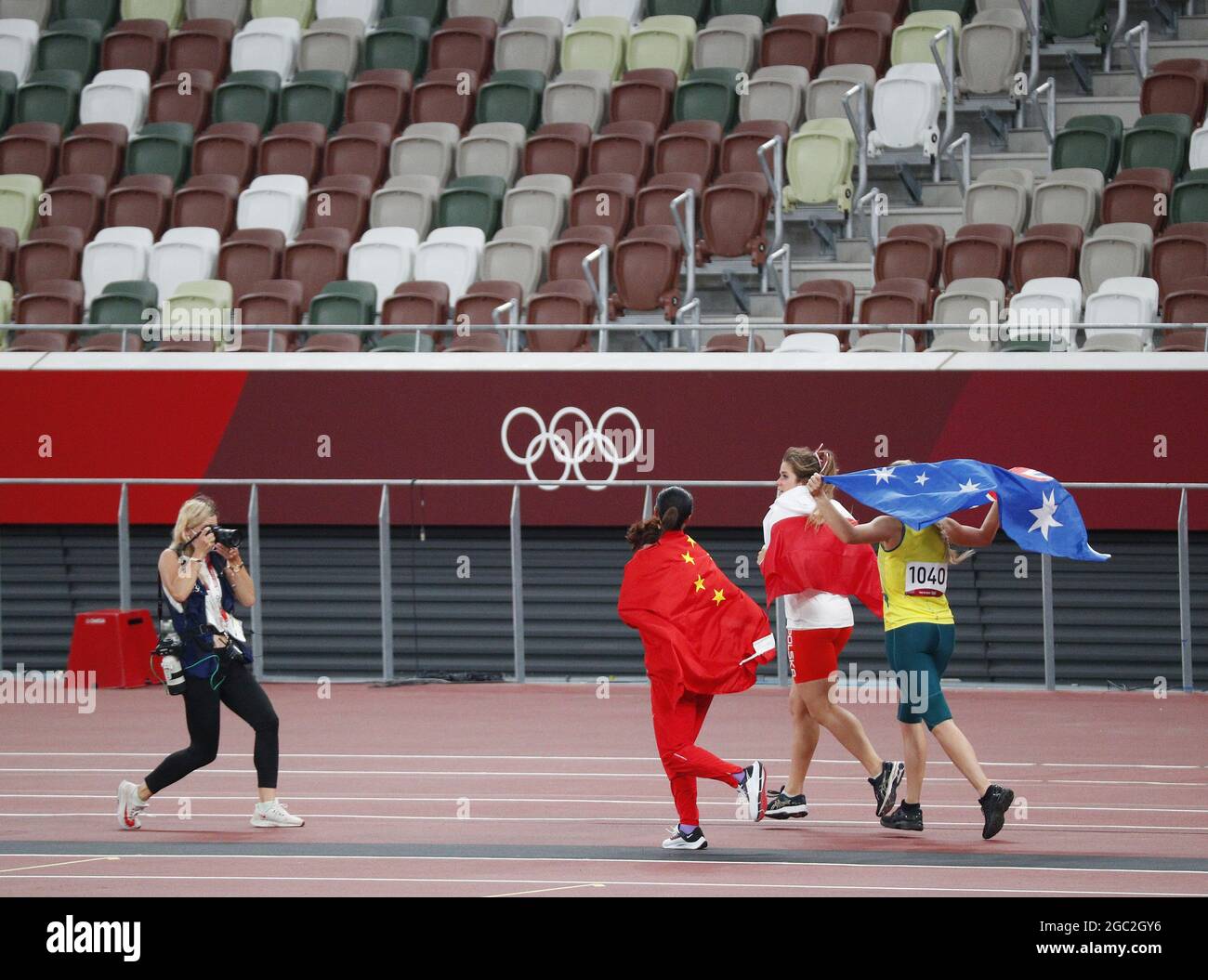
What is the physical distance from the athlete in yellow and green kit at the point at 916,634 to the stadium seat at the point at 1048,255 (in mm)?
10521

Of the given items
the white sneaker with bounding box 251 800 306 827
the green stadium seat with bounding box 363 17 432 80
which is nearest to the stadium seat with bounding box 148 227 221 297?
the green stadium seat with bounding box 363 17 432 80

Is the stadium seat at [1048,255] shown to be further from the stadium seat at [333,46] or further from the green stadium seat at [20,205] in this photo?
the green stadium seat at [20,205]

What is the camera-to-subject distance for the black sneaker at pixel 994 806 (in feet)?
33.7

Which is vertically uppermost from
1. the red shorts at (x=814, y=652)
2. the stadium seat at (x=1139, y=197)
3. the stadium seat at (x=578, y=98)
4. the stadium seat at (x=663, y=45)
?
the stadium seat at (x=663, y=45)

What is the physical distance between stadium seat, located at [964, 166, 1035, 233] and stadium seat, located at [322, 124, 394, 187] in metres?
7.38

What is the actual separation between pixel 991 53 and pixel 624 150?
14.8 ft

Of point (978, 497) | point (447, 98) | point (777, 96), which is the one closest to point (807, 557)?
point (978, 497)

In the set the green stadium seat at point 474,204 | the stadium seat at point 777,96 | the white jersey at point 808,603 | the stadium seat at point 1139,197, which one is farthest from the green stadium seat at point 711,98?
the white jersey at point 808,603

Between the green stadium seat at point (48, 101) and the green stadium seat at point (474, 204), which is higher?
the green stadium seat at point (48, 101)

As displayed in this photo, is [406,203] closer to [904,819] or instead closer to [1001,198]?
[1001,198]

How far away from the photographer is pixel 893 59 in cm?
2400
